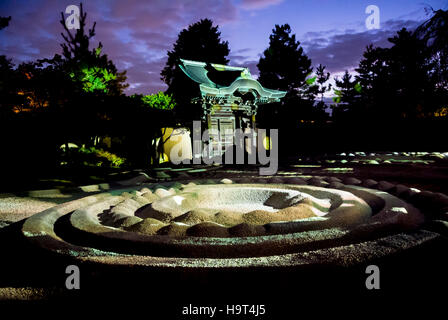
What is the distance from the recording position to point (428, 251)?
6.34 feet

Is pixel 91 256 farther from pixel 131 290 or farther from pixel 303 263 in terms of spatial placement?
pixel 303 263

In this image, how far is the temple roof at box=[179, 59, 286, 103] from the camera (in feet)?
38.6

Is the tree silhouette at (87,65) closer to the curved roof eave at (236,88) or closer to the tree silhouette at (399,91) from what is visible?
the curved roof eave at (236,88)

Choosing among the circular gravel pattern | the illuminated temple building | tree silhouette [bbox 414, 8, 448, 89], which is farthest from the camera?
the illuminated temple building

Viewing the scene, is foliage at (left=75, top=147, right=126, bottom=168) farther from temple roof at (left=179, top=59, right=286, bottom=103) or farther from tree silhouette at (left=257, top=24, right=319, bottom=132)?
tree silhouette at (left=257, top=24, right=319, bottom=132)

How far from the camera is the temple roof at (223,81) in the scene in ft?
38.6

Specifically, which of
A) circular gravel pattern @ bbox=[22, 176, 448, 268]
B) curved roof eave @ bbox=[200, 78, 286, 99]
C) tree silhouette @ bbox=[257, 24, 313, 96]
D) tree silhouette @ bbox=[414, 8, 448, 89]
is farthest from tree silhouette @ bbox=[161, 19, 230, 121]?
circular gravel pattern @ bbox=[22, 176, 448, 268]

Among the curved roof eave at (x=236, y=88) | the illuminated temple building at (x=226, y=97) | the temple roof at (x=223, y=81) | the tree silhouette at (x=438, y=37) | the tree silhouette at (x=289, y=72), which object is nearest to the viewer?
the tree silhouette at (x=438, y=37)

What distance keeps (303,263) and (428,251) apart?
1.00 meters

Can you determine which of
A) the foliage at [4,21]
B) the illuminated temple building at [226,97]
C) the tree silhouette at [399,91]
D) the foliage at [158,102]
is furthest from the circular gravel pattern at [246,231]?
the tree silhouette at [399,91]

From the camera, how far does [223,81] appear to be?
549 inches

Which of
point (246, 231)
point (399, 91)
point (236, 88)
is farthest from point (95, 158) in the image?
point (399, 91)

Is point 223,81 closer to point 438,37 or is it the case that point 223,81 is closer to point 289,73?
point 438,37
